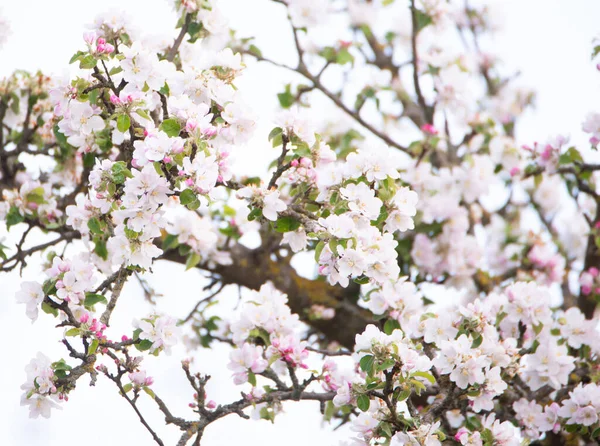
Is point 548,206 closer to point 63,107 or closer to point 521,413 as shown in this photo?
point 521,413

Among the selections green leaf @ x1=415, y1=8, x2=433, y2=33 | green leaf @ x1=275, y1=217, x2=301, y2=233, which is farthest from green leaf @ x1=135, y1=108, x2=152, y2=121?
green leaf @ x1=415, y1=8, x2=433, y2=33

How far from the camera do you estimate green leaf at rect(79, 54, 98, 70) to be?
228cm

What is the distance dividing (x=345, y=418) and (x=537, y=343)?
953 mm

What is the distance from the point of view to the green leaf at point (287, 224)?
2348 mm

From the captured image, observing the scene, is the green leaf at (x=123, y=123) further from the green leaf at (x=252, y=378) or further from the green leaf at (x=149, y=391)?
the green leaf at (x=252, y=378)

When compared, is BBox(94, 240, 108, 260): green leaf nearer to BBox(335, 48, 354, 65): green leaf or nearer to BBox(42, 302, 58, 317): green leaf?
BBox(42, 302, 58, 317): green leaf

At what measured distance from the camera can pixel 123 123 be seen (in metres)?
2.21

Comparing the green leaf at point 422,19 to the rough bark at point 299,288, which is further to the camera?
the green leaf at point 422,19

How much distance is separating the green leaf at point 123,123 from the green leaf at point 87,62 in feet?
0.70

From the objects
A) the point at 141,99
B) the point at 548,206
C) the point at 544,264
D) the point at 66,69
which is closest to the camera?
the point at 141,99

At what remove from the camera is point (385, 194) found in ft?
7.59

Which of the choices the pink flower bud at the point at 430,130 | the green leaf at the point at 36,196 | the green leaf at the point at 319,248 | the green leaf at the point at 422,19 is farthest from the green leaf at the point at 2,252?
the green leaf at the point at 422,19

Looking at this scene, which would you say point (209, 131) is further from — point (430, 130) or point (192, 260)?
point (430, 130)

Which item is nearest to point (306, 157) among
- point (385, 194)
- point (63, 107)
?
point (385, 194)
